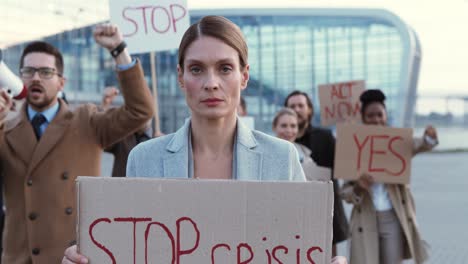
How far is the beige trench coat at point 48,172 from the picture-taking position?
3.08 meters

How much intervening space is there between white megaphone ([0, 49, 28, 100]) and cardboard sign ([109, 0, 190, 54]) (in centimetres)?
88

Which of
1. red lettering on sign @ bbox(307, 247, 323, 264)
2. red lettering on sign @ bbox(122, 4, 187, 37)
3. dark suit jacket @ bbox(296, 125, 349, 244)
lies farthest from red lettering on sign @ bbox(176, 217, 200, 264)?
dark suit jacket @ bbox(296, 125, 349, 244)

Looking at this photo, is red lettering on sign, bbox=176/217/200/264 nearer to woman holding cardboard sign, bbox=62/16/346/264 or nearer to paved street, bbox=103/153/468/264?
woman holding cardboard sign, bbox=62/16/346/264

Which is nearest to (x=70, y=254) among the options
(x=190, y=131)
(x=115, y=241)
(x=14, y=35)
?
(x=115, y=241)

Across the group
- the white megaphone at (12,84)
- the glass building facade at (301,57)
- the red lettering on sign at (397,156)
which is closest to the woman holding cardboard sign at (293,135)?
the red lettering on sign at (397,156)

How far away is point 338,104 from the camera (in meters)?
6.76

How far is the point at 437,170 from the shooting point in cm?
1942

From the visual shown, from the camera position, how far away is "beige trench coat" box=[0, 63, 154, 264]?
3080 mm

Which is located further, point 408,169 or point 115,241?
point 408,169

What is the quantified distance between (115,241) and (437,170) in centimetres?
1873

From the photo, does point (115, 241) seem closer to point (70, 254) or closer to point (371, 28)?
point (70, 254)

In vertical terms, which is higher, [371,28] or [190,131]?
[371,28]

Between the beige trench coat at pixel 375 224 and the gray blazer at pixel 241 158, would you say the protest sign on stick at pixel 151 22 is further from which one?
the gray blazer at pixel 241 158

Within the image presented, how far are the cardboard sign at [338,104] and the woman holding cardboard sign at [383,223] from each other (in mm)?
1768
